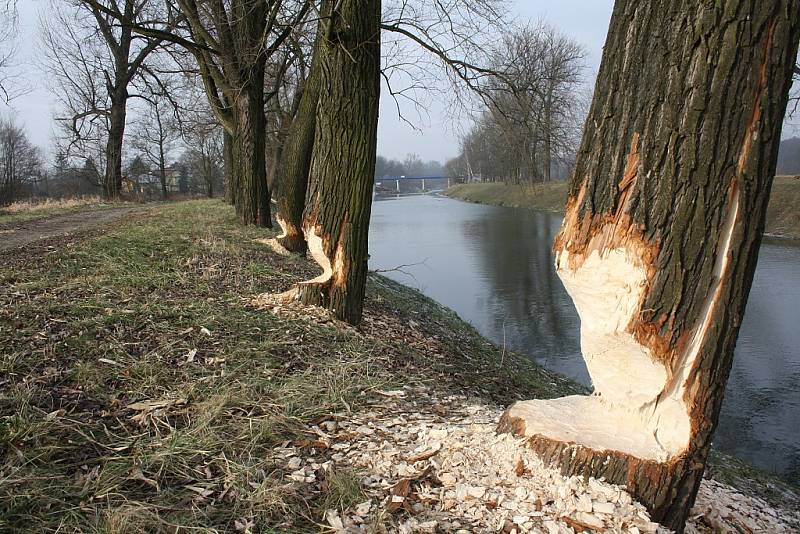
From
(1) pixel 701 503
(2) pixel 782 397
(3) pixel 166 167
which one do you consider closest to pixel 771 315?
(2) pixel 782 397

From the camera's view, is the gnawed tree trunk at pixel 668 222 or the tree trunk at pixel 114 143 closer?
the gnawed tree trunk at pixel 668 222

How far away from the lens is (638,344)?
2.57 meters

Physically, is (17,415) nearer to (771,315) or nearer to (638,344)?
(638,344)

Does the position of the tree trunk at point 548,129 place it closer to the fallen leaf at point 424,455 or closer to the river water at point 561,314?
the river water at point 561,314

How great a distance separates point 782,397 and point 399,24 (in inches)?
269

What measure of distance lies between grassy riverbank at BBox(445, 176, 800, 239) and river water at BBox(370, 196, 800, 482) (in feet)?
7.32

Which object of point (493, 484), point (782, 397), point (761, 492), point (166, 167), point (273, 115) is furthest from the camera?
point (166, 167)

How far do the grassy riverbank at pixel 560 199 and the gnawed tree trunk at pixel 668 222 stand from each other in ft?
20.8

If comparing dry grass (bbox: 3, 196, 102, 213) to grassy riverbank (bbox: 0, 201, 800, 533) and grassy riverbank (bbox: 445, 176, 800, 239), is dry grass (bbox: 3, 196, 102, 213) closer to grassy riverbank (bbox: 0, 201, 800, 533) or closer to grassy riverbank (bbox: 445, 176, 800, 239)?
grassy riverbank (bbox: 0, 201, 800, 533)

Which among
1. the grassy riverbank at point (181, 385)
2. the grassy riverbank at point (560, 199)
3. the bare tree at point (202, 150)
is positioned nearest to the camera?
the grassy riverbank at point (181, 385)

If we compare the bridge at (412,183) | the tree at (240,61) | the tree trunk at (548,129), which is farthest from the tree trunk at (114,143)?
the bridge at (412,183)

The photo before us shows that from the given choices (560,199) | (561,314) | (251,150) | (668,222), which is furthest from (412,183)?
(668,222)

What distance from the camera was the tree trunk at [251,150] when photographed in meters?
11.0

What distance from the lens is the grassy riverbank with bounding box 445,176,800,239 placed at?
69.4 feet
